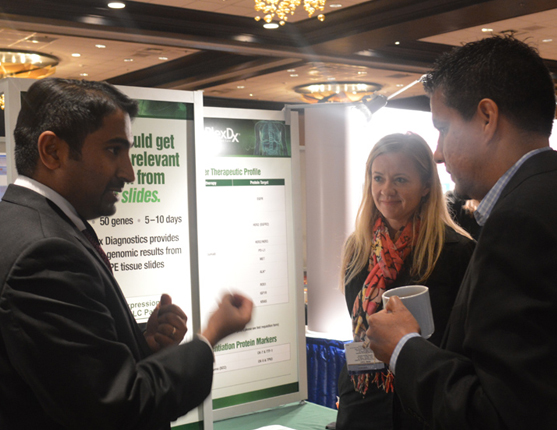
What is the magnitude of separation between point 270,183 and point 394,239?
2.25 ft

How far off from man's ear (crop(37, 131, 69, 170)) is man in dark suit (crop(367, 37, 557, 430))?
0.69m

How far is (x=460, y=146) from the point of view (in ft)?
3.68

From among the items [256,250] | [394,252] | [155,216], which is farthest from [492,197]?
[256,250]

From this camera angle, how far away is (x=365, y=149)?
11.9ft

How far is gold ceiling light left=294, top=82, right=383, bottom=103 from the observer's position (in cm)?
1251

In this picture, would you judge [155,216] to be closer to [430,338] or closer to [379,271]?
[379,271]

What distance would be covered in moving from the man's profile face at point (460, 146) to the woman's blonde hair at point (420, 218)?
86 centimetres

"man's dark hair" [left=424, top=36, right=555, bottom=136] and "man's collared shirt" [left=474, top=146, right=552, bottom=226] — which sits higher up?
"man's dark hair" [left=424, top=36, right=555, bottom=136]

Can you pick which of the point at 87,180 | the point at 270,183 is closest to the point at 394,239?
the point at 270,183

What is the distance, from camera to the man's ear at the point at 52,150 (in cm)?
112

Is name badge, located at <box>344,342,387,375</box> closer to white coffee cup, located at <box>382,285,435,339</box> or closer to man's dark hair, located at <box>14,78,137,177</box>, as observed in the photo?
white coffee cup, located at <box>382,285,435,339</box>

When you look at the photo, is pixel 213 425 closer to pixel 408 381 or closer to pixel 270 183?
pixel 270 183

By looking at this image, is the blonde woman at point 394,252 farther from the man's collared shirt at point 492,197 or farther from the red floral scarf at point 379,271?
the man's collared shirt at point 492,197

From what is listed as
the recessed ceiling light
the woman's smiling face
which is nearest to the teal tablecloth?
the woman's smiling face
